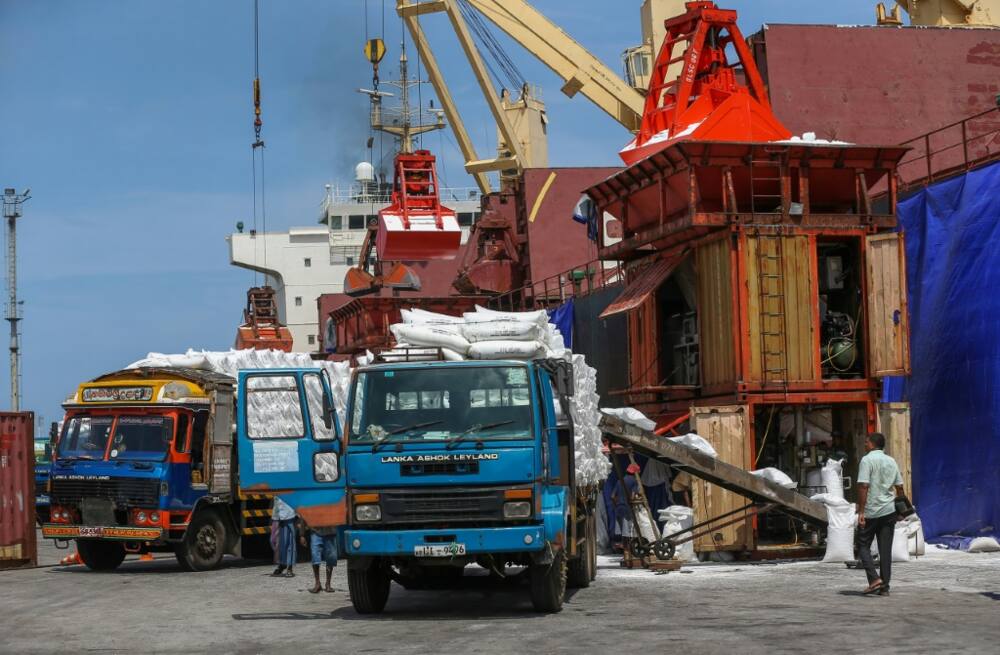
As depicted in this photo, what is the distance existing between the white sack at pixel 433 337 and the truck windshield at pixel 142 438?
7924mm

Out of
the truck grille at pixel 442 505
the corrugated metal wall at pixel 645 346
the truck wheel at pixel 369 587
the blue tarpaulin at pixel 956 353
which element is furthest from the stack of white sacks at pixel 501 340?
the corrugated metal wall at pixel 645 346

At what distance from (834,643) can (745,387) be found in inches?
447

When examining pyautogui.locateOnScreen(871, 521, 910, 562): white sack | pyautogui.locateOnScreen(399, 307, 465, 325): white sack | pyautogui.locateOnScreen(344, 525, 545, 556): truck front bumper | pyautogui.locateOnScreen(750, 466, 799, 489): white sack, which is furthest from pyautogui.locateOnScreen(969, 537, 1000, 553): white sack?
pyautogui.locateOnScreen(344, 525, 545, 556): truck front bumper

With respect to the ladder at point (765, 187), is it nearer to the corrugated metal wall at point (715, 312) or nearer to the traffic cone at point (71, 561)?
the corrugated metal wall at point (715, 312)

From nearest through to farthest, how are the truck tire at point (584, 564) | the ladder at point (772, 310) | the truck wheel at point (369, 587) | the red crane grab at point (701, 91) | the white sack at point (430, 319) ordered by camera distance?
the truck wheel at point (369, 587), the white sack at point (430, 319), the truck tire at point (584, 564), the ladder at point (772, 310), the red crane grab at point (701, 91)

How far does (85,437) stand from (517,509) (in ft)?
38.1

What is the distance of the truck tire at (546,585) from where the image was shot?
13.8 metres

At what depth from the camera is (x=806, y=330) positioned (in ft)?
73.3

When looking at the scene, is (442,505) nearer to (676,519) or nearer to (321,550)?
(321,550)

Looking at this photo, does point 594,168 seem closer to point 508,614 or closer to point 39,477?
point 39,477

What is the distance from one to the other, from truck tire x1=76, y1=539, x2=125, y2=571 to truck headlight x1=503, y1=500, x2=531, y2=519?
12.1 metres

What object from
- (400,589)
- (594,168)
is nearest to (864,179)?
(400,589)

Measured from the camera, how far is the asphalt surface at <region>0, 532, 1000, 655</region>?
1139 cm

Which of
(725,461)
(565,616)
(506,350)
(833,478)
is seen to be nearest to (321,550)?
(506,350)
